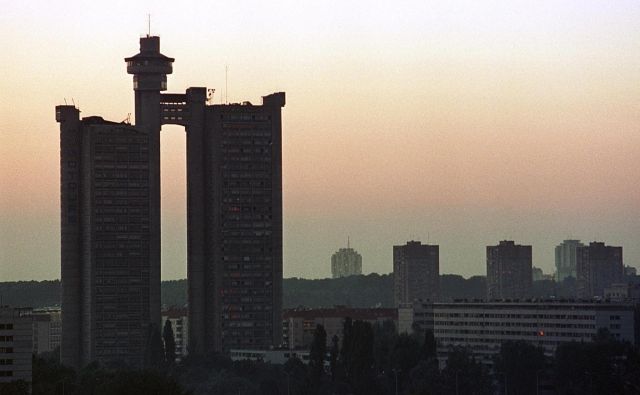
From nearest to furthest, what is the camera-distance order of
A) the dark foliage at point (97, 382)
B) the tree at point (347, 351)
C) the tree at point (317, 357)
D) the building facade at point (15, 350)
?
the dark foliage at point (97, 382) < the building facade at point (15, 350) < the tree at point (347, 351) < the tree at point (317, 357)

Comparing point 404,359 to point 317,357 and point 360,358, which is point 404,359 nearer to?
point 360,358

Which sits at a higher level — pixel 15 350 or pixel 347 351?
pixel 15 350

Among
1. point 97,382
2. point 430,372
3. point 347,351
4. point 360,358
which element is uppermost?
point 347,351

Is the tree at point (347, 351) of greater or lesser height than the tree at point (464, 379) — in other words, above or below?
above

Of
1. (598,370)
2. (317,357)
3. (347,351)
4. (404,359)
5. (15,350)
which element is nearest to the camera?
(15,350)

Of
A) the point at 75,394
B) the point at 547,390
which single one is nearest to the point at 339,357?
the point at 547,390

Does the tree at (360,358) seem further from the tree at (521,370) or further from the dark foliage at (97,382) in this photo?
the dark foliage at (97,382)

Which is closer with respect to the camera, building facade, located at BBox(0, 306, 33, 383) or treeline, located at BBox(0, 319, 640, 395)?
building facade, located at BBox(0, 306, 33, 383)

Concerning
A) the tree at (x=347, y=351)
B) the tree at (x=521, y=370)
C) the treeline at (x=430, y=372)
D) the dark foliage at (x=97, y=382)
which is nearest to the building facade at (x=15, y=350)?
the dark foliage at (x=97, y=382)

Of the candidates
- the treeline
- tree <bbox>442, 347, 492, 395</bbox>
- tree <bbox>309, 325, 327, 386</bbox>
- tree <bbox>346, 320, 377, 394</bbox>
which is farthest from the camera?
tree <bbox>309, 325, 327, 386</bbox>

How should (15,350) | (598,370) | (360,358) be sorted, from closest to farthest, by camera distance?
(15,350)
(598,370)
(360,358)

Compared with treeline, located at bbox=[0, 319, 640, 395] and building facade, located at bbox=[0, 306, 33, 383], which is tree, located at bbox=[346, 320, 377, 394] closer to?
treeline, located at bbox=[0, 319, 640, 395]

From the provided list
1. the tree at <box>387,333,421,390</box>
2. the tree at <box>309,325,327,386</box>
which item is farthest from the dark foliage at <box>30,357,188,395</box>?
the tree at <box>387,333,421,390</box>

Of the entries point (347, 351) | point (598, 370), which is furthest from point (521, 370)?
point (347, 351)
